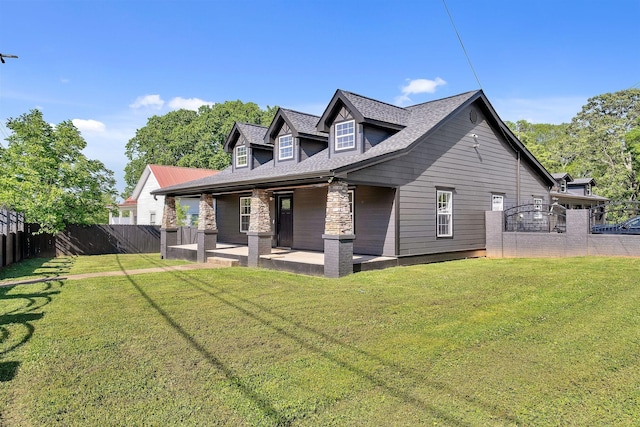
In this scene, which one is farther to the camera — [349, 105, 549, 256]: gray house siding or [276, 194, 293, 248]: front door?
[276, 194, 293, 248]: front door

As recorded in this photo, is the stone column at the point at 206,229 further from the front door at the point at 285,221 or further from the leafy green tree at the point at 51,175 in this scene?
the leafy green tree at the point at 51,175

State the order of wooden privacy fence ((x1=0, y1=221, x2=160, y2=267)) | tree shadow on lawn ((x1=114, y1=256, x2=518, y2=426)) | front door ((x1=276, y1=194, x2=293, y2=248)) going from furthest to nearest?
front door ((x1=276, y1=194, x2=293, y2=248)), wooden privacy fence ((x1=0, y1=221, x2=160, y2=267)), tree shadow on lawn ((x1=114, y1=256, x2=518, y2=426))

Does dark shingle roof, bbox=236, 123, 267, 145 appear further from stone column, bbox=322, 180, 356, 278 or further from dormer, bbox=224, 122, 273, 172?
stone column, bbox=322, 180, 356, 278

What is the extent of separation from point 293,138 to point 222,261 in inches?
208

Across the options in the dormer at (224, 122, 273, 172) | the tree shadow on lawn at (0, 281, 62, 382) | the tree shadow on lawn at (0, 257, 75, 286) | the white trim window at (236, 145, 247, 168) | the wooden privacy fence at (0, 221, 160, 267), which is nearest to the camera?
the tree shadow on lawn at (0, 281, 62, 382)

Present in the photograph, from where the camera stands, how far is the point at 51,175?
1809 cm

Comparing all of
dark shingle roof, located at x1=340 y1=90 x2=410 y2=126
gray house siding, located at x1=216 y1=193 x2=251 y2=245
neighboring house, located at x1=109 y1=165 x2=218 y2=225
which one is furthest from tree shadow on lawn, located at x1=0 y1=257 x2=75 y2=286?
Result: neighboring house, located at x1=109 y1=165 x2=218 y2=225

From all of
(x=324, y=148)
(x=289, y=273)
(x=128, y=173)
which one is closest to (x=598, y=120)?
(x=324, y=148)

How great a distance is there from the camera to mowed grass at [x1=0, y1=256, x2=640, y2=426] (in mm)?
3291

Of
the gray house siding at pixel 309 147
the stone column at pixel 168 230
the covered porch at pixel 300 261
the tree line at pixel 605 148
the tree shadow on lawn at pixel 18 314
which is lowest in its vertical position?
the tree shadow on lawn at pixel 18 314

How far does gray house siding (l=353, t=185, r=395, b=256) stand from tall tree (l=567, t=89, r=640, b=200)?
27666mm

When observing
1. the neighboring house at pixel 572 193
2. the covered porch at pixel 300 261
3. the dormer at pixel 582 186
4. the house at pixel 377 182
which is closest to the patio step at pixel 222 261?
the covered porch at pixel 300 261

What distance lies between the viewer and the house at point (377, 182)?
36.1ft

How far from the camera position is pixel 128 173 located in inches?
1982
